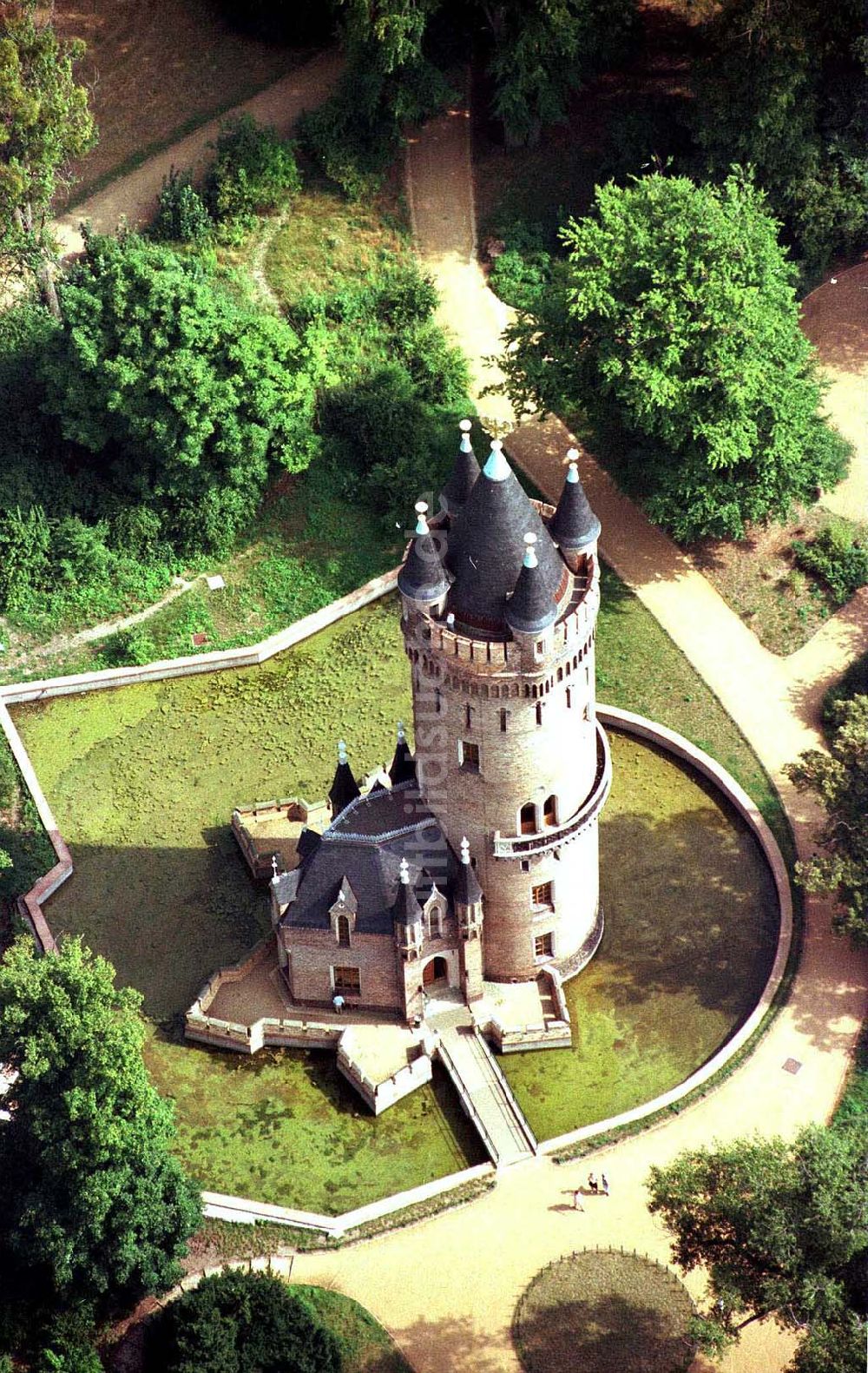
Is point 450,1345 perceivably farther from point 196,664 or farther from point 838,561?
point 838,561

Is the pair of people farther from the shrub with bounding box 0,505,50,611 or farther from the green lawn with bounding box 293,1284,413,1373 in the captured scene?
the shrub with bounding box 0,505,50,611

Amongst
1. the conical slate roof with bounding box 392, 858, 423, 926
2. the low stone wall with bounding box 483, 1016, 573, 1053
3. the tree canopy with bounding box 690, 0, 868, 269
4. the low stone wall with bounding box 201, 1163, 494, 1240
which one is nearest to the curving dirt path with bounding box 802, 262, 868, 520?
the tree canopy with bounding box 690, 0, 868, 269

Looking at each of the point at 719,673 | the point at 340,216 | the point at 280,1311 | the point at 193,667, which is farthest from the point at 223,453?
the point at 280,1311

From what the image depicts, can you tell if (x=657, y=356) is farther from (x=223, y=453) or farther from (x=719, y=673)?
(x=223, y=453)

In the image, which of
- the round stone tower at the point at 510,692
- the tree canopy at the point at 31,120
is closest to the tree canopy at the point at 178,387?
the tree canopy at the point at 31,120

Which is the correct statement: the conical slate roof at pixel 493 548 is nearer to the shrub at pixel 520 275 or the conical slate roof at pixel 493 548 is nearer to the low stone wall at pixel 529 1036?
the low stone wall at pixel 529 1036
